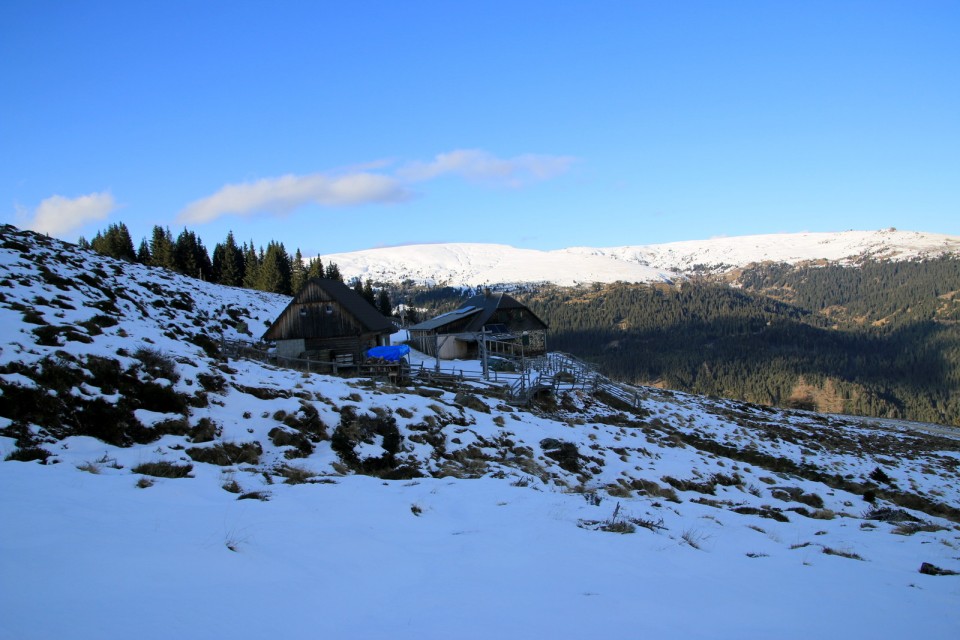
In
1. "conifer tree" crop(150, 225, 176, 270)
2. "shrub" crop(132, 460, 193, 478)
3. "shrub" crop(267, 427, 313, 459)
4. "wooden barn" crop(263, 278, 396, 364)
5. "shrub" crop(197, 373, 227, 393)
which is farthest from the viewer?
"conifer tree" crop(150, 225, 176, 270)

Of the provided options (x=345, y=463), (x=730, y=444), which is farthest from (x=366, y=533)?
(x=730, y=444)

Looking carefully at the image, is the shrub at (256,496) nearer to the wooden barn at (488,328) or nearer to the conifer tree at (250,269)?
the wooden barn at (488,328)

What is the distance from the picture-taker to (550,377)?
28.5 metres

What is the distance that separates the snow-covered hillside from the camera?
3947mm

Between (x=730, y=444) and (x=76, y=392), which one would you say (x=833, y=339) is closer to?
(x=730, y=444)

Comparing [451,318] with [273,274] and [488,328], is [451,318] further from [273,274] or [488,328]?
[273,274]

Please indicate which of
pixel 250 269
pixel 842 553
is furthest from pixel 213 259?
pixel 842 553

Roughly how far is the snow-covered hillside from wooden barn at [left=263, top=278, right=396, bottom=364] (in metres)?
19.5

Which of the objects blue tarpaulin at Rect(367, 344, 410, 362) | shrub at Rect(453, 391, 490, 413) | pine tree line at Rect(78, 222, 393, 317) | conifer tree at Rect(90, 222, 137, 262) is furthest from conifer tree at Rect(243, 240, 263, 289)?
shrub at Rect(453, 391, 490, 413)

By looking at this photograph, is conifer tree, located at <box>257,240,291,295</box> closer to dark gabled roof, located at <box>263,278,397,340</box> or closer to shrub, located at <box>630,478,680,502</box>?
dark gabled roof, located at <box>263,278,397,340</box>

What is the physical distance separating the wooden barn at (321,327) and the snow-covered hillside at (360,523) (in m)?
19.5

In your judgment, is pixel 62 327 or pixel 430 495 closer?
pixel 430 495

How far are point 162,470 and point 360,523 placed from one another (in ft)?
12.2

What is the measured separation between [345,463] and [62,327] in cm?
803
